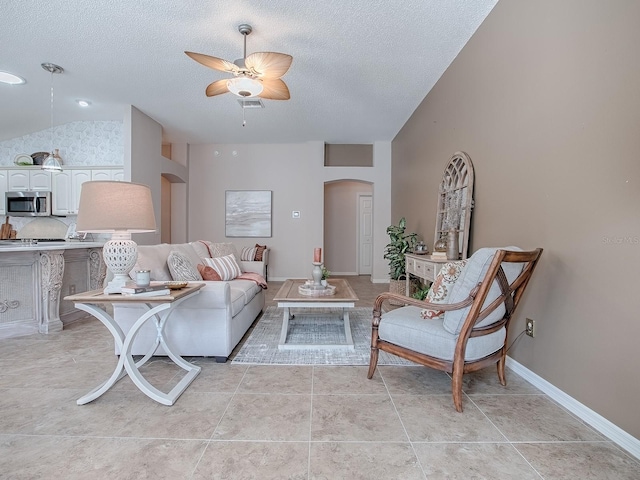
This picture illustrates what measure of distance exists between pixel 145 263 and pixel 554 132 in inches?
122

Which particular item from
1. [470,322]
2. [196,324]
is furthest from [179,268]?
[470,322]

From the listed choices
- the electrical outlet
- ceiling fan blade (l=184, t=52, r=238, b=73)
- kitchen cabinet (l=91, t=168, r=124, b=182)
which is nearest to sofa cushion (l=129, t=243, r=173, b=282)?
ceiling fan blade (l=184, t=52, r=238, b=73)

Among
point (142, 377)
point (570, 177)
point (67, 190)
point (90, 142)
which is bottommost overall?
point (142, 377)

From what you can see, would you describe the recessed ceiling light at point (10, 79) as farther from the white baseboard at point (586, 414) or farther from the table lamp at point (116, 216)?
the white baseboard at point (586, 414)

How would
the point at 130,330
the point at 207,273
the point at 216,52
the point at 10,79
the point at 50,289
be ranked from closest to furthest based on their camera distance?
the point at 130,330
the point at 207,273
the point at 50,289
the point at 216,52
the point at 10,79

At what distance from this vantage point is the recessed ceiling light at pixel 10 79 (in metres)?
3.71

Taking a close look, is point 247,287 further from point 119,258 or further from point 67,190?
point 67,190

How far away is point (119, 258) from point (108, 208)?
0.33 meters

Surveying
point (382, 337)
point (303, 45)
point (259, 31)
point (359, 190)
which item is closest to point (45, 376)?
point (382, 337)

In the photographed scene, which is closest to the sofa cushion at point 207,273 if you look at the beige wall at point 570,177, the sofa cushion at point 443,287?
the sofa cushion at point 443,287

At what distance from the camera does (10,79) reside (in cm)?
380

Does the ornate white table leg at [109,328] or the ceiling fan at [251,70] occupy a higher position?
the ceiling fan at [251,70]

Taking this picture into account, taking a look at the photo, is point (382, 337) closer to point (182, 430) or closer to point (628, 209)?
point (182, 430)

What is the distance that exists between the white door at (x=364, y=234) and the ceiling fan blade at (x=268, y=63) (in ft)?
17.4
